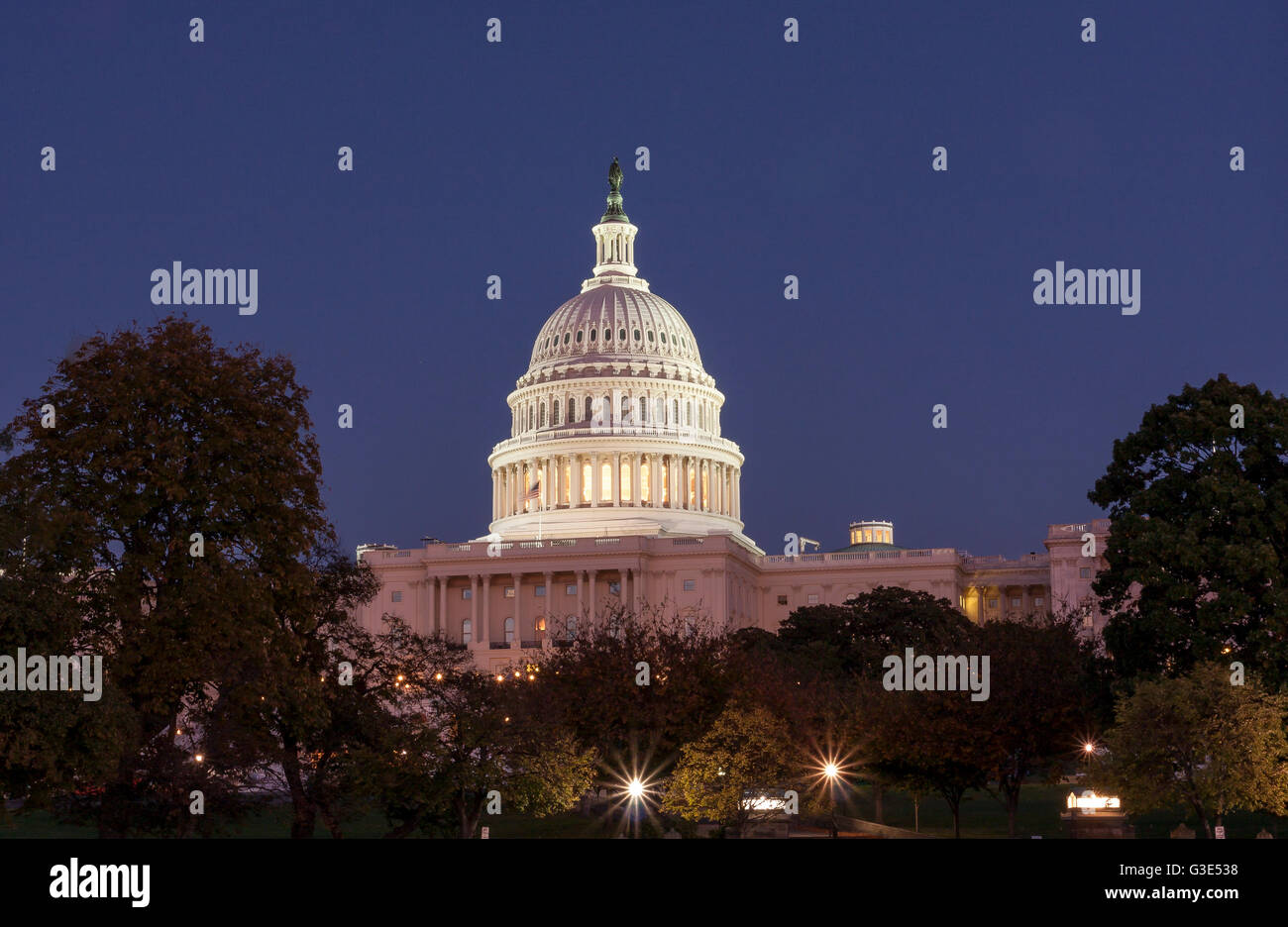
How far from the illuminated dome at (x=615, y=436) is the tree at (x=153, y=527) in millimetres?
117381

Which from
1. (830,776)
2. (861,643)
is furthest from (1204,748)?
(861,643)

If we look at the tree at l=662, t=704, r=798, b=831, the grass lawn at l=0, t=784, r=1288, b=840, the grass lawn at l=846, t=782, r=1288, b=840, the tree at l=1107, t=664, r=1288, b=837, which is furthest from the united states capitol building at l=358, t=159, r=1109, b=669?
the tree at l=1107, t=664, r=1288, b=837

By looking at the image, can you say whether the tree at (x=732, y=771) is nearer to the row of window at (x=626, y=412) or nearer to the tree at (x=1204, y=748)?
the tree at (x=1204, y=748)

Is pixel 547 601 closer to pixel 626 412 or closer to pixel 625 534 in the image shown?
pixel 625 534

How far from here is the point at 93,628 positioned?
50719 mm

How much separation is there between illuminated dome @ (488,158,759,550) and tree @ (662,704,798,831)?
107 m

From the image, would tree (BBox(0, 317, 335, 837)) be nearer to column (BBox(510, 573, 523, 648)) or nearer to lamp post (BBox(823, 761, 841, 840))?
lamp post (BBox(823, 761, 841, 840))

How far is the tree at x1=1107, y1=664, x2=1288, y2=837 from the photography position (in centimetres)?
5319

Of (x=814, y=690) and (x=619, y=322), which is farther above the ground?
(x=619, y=322)

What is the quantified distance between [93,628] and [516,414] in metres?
138
